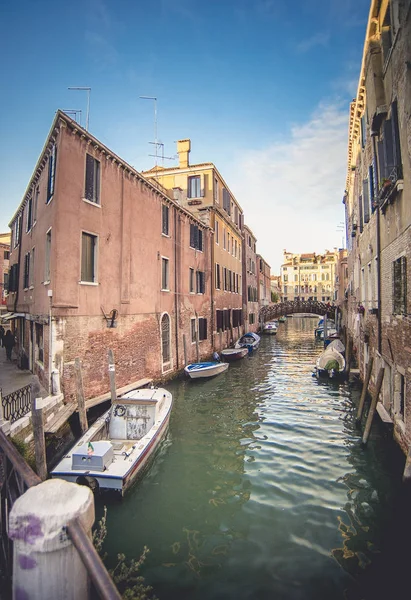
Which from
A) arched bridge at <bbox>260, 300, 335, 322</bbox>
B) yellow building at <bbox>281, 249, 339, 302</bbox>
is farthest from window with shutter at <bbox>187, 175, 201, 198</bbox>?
yellow building at <bbox>281, 249, 339, 302</bbox>

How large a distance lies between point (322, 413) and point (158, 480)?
6.04m

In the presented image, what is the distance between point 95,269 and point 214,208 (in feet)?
40.4

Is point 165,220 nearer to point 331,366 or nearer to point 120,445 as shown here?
point 331,366

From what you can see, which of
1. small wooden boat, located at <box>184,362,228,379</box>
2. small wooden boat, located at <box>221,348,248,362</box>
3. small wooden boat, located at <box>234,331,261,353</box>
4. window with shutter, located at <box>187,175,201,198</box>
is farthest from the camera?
small wooden boat, located at <box>234,331,261,353</box>

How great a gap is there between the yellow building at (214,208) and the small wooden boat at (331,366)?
7021 mm

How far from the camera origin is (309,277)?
244 feet

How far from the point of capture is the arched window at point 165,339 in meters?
14.5

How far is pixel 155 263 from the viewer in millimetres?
→ 14000

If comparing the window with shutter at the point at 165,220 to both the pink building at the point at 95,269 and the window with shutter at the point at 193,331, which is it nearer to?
the pink building at the point at 95,269

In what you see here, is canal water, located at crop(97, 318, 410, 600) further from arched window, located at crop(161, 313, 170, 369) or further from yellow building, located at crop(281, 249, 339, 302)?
yellow building, located at crop(281, 249, 339, 302)

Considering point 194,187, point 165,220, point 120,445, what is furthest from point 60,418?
point 194,187

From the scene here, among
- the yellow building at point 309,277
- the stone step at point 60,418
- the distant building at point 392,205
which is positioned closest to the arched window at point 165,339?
the stone step at point 60,418

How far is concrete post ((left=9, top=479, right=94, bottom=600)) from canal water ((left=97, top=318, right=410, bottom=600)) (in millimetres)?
3035

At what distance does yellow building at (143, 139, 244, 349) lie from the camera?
21172 millimetres
